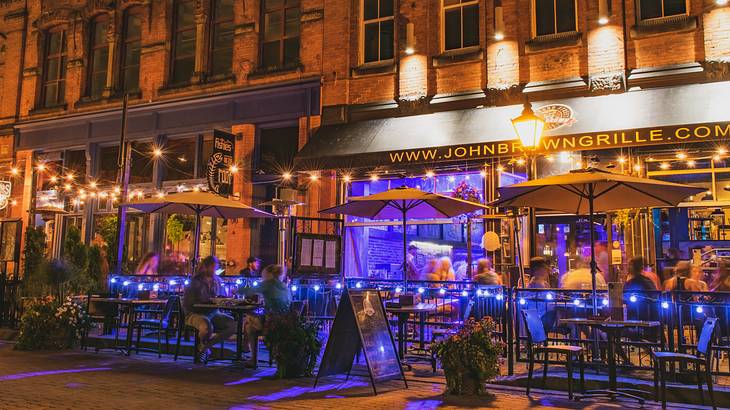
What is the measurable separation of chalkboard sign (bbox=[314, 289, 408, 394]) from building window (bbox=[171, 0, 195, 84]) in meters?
12.0

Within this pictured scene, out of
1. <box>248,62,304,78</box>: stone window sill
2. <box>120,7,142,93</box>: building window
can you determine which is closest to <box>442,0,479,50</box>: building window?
<box>248,62,304,78</box>: stone window sill

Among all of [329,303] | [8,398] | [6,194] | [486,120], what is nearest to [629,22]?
[486,120]

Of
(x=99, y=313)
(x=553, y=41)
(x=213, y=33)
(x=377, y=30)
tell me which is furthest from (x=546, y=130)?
(x=213, y=33)

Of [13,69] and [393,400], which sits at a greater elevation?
[13,69]

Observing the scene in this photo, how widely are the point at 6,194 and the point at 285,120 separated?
980 centimetres

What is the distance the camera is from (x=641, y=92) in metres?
12.6

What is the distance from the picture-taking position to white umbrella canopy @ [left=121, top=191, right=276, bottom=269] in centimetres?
1173

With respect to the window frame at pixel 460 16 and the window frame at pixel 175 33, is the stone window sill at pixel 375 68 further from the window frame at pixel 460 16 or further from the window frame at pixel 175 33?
the window frame at pixel 175 33

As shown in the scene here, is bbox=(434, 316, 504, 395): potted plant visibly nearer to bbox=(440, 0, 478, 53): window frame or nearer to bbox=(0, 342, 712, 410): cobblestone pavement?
bbox=(0, 342, 712, 410): cobblestone pavement

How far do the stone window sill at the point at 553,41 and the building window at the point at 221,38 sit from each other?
804 centimetres

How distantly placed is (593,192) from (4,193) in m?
18.0

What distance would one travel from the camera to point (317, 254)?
1262cm

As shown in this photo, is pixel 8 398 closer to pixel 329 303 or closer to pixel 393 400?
pixel 393 400

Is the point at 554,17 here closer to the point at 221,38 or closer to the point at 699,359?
the point at 221,38
